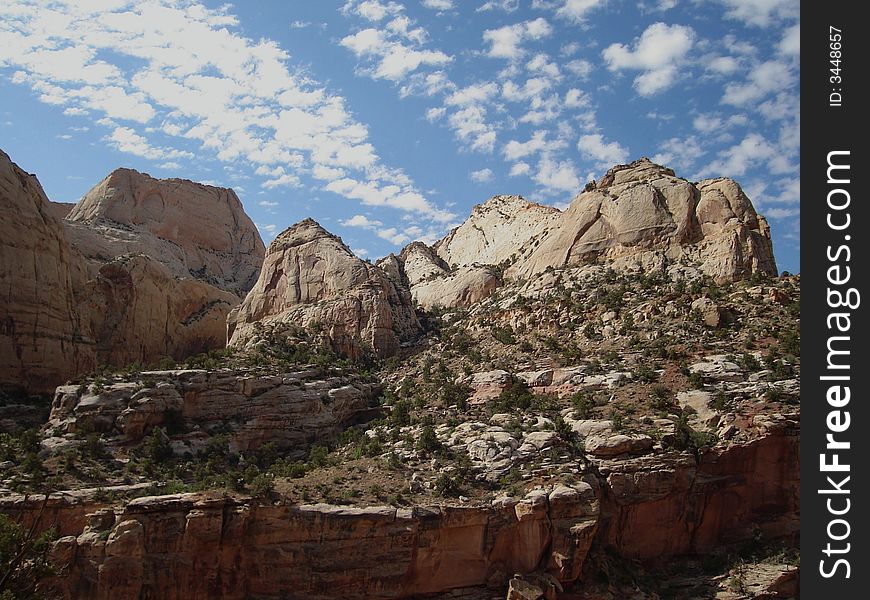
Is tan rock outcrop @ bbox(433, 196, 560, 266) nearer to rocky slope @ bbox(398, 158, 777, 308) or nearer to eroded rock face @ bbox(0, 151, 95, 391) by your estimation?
rocky slope @ bbox(398, 158, 777, 308)

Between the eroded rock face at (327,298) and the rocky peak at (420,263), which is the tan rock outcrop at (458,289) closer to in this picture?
the rocky peak at (420,263)

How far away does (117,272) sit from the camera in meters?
69.3

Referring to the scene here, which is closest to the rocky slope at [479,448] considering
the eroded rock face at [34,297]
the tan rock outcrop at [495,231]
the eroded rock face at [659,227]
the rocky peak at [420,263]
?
the eroded rock face at [659,227]

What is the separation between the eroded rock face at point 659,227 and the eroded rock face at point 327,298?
12418 mm

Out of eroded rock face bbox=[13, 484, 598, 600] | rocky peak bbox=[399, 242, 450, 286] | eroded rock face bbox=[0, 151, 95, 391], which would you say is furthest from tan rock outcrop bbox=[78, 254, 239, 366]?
eroded rock face bbox=[13, 484, 598, 600]

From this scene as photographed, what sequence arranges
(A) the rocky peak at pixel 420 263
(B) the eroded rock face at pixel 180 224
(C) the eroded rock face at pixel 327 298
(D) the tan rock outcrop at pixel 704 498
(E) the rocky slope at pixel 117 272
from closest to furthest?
(D) the tan rock outcrop at pixel 704 498
(E) the rocky slope at pixel 117 272
(C) the eroded rock face at pixel 327 298
(A) the rocky peak at pixel 420 263
(B) the eroded rock face at pixel 180 224

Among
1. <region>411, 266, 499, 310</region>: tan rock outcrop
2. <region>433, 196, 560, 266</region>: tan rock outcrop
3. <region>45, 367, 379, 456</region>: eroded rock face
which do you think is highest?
<region>433, 196, 560, 266</region>: tan rock outcrop

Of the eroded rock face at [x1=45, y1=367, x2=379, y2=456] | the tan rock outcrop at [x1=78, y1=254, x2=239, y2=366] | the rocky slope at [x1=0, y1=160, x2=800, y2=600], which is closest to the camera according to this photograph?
the rocky slope at [x1=0, y1=160, x2=800, y2=600]

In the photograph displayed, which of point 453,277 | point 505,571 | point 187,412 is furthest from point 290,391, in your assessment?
point 453,277

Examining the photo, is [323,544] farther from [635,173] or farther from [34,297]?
[635,173]

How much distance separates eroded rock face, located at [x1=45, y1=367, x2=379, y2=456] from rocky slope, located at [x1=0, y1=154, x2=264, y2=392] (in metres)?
10.0

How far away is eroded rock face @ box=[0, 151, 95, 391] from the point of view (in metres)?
54.1

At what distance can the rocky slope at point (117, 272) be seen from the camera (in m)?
55.2

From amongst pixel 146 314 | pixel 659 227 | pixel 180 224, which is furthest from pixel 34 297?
pixel 659 227
